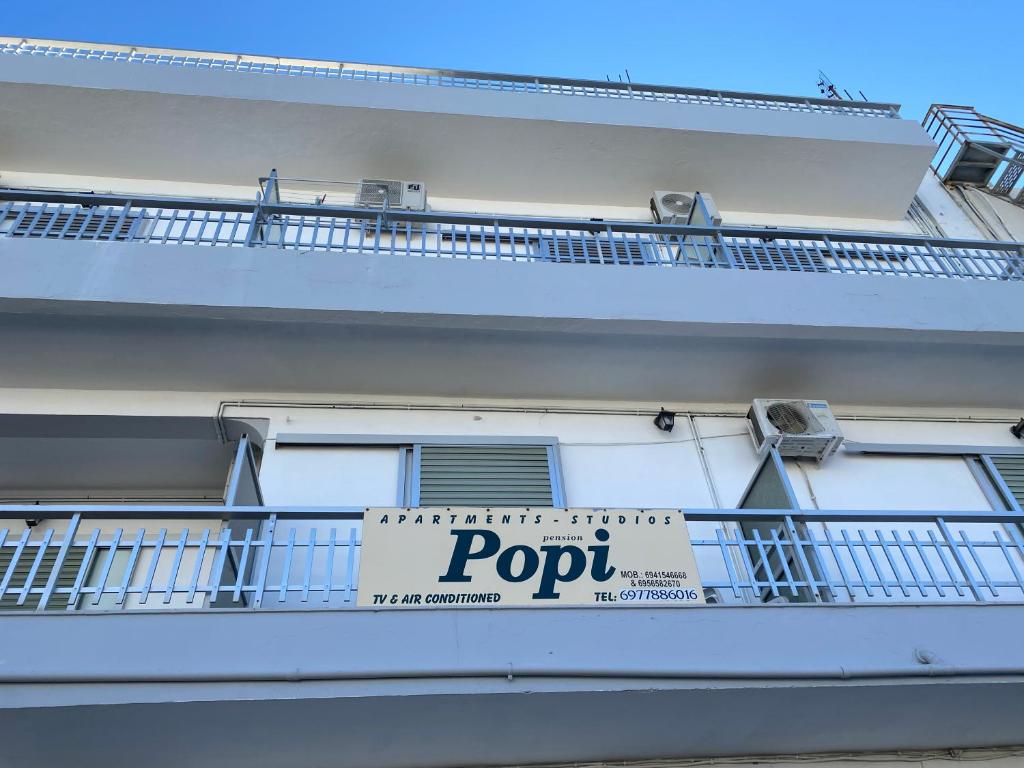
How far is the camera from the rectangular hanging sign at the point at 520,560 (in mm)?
4488

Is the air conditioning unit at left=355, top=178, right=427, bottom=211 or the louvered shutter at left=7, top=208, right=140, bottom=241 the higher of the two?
the air conditioning unit at left=355, top=178, right=427, bottom=211

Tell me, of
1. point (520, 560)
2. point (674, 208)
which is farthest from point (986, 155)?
point (520, 560)

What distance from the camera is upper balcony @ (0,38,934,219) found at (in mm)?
9359

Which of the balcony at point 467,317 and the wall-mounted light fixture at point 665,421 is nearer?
the balcony at point 467,317

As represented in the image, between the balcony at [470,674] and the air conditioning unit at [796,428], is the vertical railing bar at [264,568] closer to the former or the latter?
the balcony at [470,674]

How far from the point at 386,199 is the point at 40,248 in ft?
12.1

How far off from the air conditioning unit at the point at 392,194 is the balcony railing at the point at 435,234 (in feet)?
2.53

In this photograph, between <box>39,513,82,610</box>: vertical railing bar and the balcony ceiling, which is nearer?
<box>39,513,82,610</box>: vertical railing bar

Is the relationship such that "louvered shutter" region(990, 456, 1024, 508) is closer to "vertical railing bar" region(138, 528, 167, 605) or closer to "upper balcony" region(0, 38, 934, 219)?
"upper balcony" region(0, 38, 934, 219)

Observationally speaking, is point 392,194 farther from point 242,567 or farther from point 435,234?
point 242,567

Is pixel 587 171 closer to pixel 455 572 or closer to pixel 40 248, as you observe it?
pixel 40 248

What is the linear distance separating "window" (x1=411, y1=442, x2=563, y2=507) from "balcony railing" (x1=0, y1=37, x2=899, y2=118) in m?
5.55

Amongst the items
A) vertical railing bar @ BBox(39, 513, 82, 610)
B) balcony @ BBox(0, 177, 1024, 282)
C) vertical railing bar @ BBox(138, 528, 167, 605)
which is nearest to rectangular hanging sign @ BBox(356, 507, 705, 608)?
vertical railing bar @ BBox(138, 528, 167, 605)

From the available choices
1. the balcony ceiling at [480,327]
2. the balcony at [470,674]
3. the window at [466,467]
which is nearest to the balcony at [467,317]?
Result: the balcony ceiling at [480,327]
